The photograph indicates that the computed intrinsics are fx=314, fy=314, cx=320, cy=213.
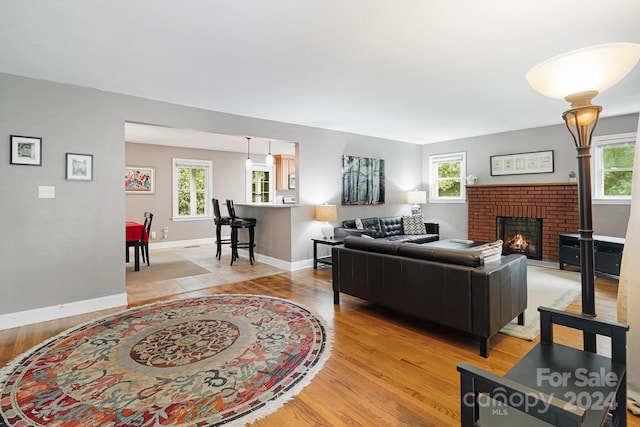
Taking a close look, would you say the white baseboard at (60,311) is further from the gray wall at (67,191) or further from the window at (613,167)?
the window at (613,167)

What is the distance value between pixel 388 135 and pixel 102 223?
17.1ft

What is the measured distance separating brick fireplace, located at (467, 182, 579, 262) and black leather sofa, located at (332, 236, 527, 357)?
340 cm

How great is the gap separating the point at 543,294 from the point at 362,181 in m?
3.60

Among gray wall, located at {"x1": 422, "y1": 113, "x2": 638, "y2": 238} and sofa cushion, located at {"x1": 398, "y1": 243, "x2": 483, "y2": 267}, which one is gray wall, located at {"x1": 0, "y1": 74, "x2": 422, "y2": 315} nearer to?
sofa cushion, located at {"x1": 398, "y1": 243, "x2": 483, "y2": 267}

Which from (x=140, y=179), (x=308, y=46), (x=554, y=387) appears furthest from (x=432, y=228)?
(x=140, y=179)

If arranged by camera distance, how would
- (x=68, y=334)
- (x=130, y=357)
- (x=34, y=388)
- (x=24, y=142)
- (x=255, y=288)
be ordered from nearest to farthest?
(x=34, y=388) → (x=130, y=357) → (x=68, y=334) → (x=24, y=142) → (x=255, y=288)

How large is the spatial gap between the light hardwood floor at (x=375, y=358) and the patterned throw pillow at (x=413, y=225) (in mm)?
2982

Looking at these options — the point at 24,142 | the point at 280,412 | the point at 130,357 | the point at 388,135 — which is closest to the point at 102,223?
the point at 24,142

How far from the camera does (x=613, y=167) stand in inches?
203

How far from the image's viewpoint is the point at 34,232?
324 cm

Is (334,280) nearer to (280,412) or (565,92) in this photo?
(280,412)

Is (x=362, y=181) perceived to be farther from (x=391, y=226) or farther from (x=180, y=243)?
(x=180, y=243)

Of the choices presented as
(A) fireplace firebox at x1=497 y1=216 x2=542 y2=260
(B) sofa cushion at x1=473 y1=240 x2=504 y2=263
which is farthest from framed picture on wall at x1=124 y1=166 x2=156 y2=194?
(A) fireplace firebox at x1=497 y1=216 x2=542 y2=260

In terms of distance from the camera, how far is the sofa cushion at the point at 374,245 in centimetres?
303
